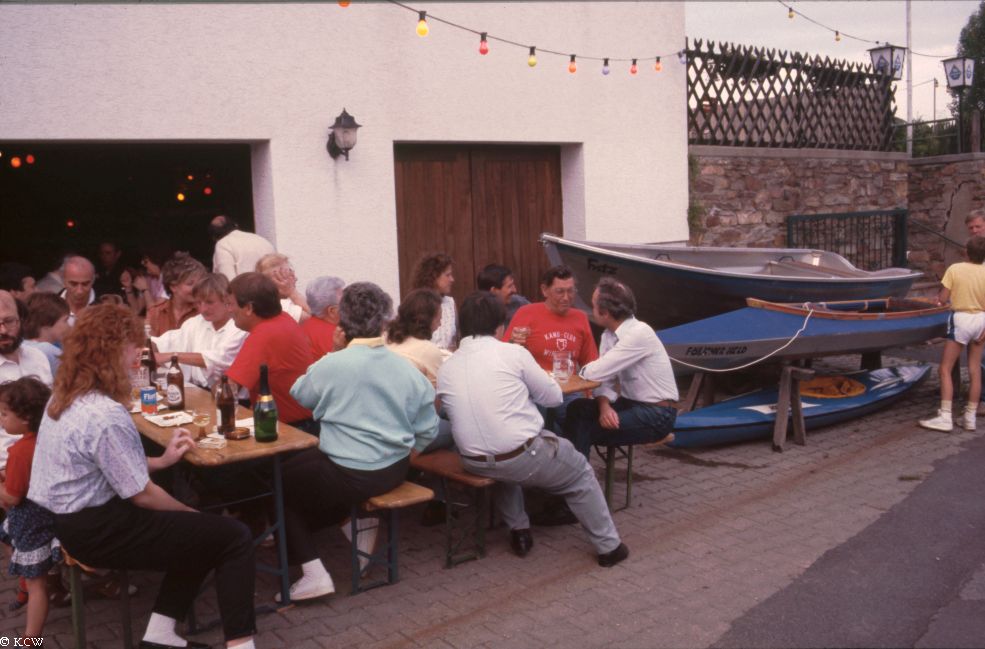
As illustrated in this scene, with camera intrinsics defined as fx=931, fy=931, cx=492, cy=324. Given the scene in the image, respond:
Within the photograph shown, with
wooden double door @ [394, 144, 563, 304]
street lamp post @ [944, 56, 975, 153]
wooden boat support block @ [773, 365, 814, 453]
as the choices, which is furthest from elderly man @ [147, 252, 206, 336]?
street lamp post @ [944, 56, 975, 153]

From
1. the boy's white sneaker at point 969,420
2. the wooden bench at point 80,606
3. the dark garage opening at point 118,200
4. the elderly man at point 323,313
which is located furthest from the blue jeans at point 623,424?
the dark garage opening at point 118,200

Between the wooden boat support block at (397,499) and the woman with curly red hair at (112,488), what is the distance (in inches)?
30.2

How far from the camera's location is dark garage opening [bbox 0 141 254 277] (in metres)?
10.4

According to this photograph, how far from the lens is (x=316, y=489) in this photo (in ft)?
15.1

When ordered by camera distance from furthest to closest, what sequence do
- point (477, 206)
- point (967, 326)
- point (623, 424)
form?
1. point (477, 206)
2. point (967, 326)
3. point (623, 424)

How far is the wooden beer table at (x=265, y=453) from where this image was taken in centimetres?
413

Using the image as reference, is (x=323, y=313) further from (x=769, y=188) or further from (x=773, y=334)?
(x=769, y=188)

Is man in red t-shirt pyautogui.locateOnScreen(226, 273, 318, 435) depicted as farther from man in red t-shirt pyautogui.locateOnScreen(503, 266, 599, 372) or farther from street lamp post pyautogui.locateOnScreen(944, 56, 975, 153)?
street lamp post pyautogui.locateOnScreen(944, 56, 975, 153)

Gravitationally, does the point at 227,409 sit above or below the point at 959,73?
below

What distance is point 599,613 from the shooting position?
4.48m

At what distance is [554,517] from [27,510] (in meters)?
2.96

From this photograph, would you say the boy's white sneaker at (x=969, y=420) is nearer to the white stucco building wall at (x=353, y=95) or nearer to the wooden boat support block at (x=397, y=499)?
the white stucco building wall at (x=353, y=95)

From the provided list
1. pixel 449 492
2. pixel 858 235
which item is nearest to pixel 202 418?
pixel 449 492

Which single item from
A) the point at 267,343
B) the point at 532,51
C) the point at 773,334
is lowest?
the point at 773,334
